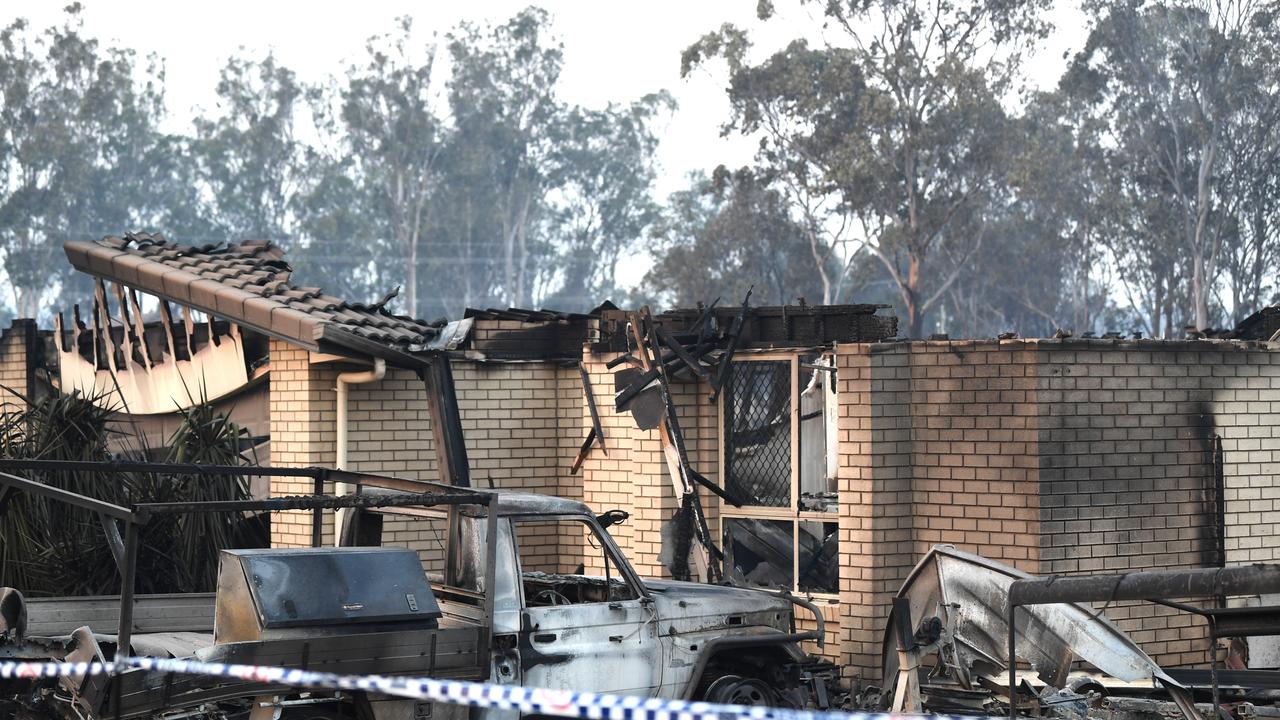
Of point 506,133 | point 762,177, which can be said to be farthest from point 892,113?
point 506,133

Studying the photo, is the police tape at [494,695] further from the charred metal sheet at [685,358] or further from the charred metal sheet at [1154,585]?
the charred metal sheet at [685,358]

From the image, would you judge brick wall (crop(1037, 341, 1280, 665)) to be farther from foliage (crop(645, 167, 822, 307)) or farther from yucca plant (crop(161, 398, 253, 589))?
foliage (crop(645, 167, 822, 307))

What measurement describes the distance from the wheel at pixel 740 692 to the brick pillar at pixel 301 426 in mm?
4638

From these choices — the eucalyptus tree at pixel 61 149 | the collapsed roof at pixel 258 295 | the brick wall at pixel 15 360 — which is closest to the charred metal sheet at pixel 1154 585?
the collapsed roof at pixel 258 295

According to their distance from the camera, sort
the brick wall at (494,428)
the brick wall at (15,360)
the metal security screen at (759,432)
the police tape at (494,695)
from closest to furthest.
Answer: the police tape at (494,695) < the metal security screen at (759,432) < the brick wall at (494,428) < the brick wall at (15,360)

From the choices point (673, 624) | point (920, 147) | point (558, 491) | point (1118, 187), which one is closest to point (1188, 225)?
point (1118, 187)

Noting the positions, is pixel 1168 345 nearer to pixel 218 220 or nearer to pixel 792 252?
pixel 792 252

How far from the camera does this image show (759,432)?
1087cm

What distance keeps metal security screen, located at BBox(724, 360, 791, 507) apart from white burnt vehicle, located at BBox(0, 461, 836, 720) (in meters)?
2.62

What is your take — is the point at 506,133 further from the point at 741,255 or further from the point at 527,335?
the point at 527,335

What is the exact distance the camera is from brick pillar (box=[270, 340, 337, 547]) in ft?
37.4

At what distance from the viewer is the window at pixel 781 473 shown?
1041 cm

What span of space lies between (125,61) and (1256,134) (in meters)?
42.7

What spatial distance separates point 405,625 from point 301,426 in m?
5.14
